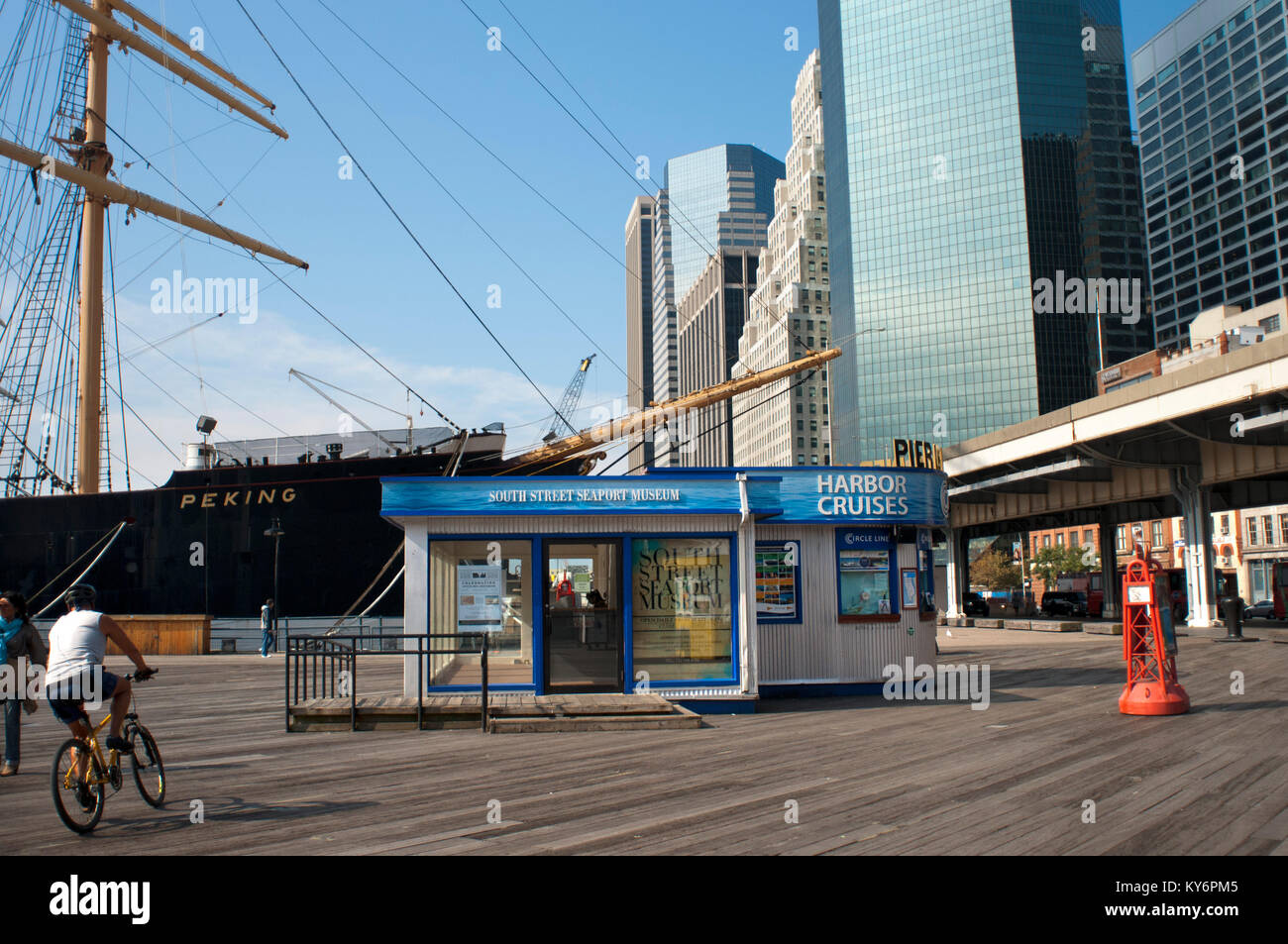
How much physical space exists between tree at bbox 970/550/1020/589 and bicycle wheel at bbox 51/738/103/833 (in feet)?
331

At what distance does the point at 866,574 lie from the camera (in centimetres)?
1584

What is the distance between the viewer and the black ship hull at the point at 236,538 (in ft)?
106

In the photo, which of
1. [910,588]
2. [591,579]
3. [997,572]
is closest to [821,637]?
[910,588]

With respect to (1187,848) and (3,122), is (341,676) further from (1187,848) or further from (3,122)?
(3,122)

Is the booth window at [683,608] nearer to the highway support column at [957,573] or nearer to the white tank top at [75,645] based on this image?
the white tank top at [75,645]

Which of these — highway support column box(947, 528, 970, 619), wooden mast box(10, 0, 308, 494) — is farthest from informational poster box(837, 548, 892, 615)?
highway support column box(947, 528, 970, 619)

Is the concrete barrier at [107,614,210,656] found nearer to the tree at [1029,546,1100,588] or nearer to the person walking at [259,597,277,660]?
the person walking at [259,597,277,660]

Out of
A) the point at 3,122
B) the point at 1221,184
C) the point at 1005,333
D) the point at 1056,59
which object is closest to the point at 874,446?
the point at 1005,333

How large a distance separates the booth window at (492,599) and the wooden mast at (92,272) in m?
27.5

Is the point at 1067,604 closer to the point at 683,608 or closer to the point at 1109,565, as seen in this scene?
the point at 1109,565

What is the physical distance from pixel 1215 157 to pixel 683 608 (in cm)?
18106

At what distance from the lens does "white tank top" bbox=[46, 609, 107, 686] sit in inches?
287
